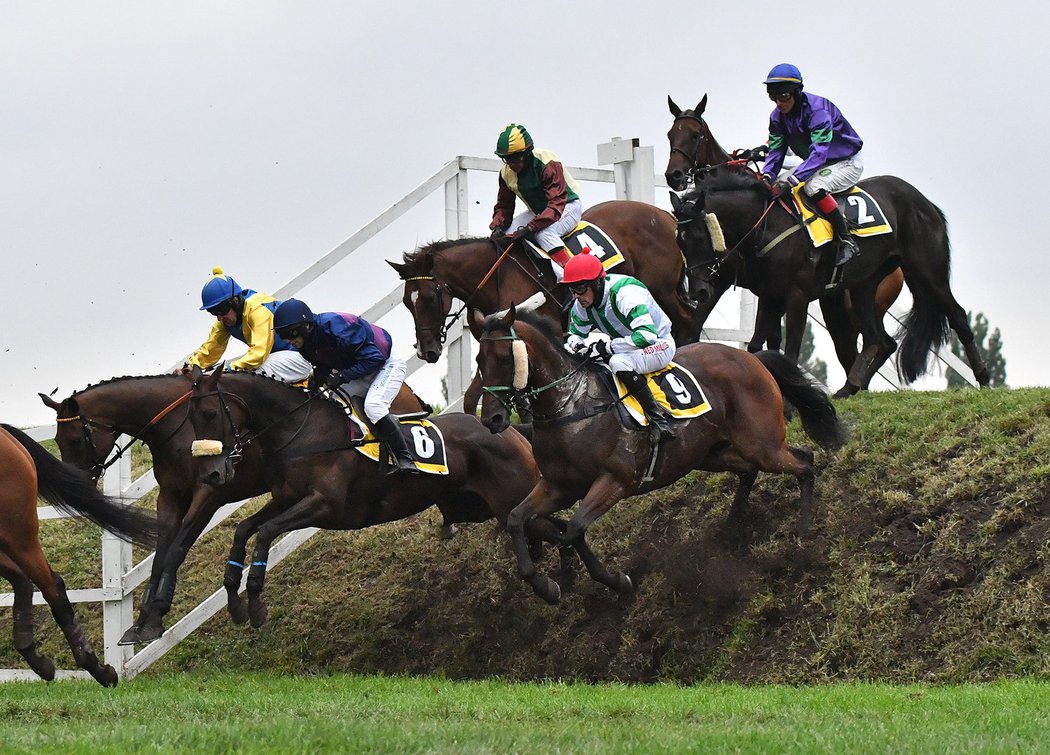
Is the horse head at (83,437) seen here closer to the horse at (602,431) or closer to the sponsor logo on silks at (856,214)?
the horse at (602,431)

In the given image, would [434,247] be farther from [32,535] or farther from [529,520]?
[32,535]

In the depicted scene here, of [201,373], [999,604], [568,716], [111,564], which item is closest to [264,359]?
[201,373]

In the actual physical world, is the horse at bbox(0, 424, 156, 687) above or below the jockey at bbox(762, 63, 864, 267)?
below

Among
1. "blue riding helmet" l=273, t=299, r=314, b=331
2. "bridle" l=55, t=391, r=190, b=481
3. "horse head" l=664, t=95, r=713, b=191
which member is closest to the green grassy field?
"bridle" l=55, t=391, r=190, b=481

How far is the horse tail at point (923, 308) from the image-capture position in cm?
1365

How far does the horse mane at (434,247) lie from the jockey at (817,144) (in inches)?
104

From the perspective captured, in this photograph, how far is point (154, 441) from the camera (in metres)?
11.1

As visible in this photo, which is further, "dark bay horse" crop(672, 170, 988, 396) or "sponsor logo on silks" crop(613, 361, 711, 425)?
"dark bay horse" crop(672, 170, 988, 396)

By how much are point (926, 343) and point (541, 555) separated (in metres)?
4.74

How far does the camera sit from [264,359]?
1133 cm

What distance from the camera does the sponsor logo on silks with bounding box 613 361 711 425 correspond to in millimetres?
10219

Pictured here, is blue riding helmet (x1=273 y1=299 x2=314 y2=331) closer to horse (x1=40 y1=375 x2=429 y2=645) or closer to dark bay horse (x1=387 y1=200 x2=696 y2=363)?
horse (x1=40 y1=375 x2=429 y2=645)

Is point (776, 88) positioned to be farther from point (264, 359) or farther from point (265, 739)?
point (265, 739)

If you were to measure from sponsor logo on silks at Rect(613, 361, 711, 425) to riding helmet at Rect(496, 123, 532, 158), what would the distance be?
7.65ft
